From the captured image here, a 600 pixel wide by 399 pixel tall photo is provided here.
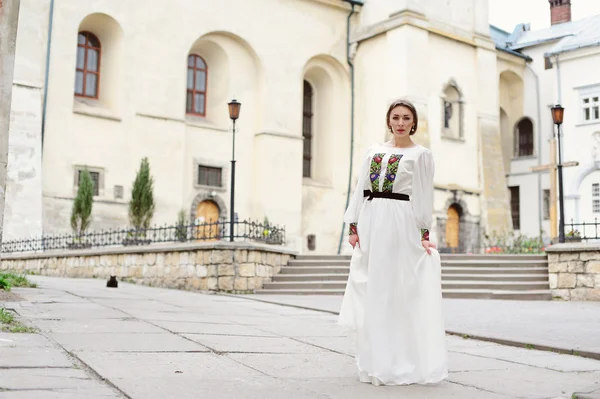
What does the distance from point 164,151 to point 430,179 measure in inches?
836

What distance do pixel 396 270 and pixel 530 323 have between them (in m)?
4.90

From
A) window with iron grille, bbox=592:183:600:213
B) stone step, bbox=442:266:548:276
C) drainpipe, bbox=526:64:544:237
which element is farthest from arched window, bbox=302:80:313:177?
stone step, bbox=442:266:548:276

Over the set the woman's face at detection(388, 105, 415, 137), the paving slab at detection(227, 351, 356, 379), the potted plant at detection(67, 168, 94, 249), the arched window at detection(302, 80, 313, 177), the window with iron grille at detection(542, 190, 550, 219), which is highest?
the arched window at detection(302, 80, 313, 177)

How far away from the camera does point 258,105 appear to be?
A: 2809 centimetres

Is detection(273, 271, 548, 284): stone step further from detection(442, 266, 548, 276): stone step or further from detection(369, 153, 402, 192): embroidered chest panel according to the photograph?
detection(369, 153, 402, 192): embroidered chest panel

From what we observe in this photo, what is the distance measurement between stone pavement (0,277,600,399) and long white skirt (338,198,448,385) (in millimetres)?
144

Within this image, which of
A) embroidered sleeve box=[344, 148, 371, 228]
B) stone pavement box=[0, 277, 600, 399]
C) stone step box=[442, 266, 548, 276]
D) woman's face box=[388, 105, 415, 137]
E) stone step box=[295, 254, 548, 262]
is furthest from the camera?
stone step box=[295, 254, 548, 262]

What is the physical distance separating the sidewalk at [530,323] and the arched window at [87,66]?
1574 cm

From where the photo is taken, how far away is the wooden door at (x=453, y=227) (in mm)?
29219

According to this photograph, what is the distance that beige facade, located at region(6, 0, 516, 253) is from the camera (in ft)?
75.9

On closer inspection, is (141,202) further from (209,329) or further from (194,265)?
(209,329)

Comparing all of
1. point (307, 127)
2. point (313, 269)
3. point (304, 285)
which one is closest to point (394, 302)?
point (304, 285)

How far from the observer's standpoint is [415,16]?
2828 cm

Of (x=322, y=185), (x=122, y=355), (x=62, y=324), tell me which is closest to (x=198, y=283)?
(x=62, y=324)
